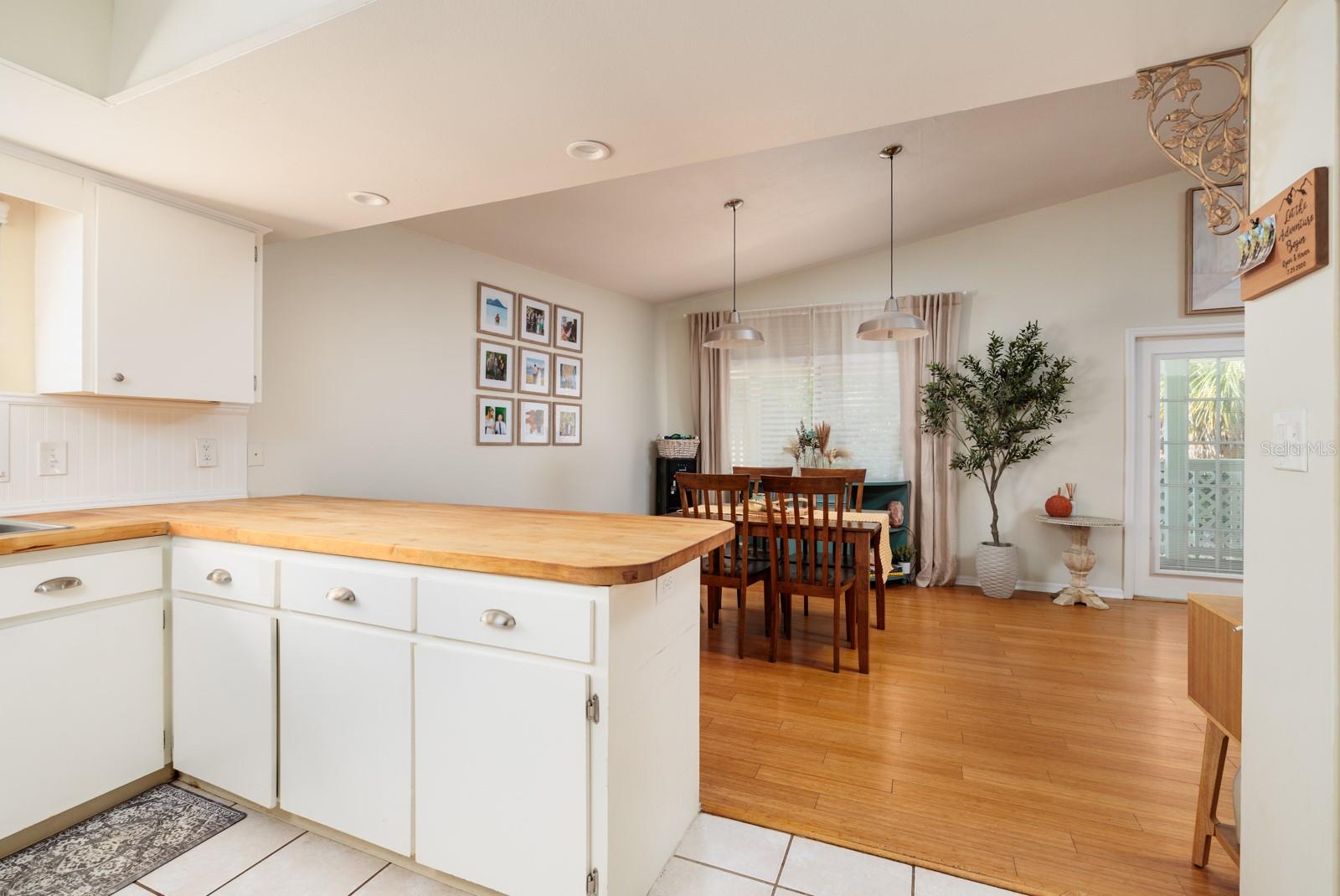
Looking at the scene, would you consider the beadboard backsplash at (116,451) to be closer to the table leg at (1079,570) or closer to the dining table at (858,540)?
the dining table at (858,540)

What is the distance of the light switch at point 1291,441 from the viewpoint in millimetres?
1148

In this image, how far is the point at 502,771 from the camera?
55.5 inches

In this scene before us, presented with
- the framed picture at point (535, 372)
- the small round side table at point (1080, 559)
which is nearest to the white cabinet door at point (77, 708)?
the framed picture at point (535, 372)

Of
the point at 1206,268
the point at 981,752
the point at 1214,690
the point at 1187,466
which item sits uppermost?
the point at 1206,268

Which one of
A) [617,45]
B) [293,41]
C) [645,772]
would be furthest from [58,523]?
[617,45]

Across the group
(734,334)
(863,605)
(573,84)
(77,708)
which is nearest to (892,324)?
(734,334)

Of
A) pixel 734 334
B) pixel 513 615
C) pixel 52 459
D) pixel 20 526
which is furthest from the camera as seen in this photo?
pixel 734 334

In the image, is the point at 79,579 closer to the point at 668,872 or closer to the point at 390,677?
the point at 390,677

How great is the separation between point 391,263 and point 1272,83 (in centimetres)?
351

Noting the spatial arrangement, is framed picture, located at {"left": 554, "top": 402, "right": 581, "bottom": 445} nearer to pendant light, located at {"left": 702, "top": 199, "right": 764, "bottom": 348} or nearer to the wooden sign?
pendant light, located at {"left": 702, "top": 199, "right": 764, "bottom": 348}

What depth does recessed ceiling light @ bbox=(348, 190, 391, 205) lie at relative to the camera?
7.49 ft

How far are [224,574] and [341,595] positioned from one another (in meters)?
0.51

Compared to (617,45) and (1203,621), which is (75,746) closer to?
(617,45)

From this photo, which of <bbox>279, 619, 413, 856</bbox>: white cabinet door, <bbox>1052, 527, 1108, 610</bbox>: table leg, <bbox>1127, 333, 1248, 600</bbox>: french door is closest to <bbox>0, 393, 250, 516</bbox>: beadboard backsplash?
<bbox>279, 619, 413, 856</bbox>: white cabinet door
